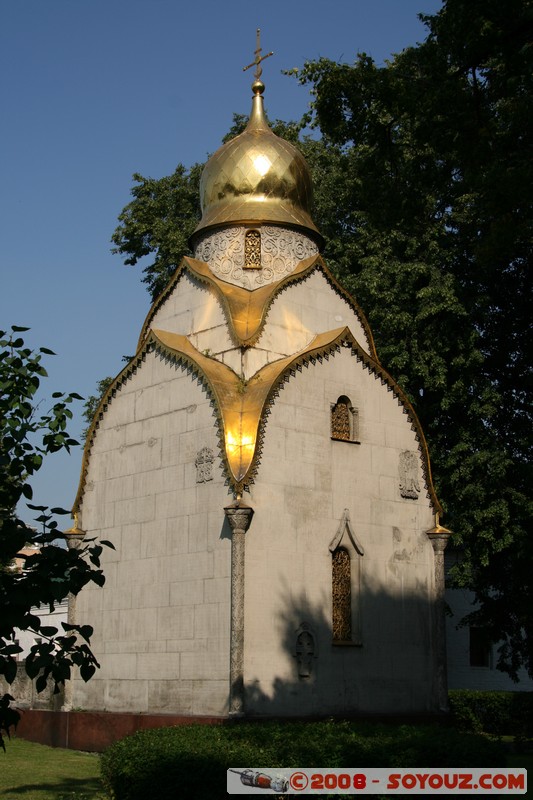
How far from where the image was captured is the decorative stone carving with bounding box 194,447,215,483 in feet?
50.5

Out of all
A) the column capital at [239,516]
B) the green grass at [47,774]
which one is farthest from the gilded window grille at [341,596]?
the green grass at [47,774]

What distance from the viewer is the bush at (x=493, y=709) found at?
73.6ft

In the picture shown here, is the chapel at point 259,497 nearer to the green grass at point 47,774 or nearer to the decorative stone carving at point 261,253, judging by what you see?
the decorative stone carving at point 261,253

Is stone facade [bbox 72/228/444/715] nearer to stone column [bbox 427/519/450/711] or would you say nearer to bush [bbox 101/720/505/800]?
stone column [bbox 427/519/450/711]

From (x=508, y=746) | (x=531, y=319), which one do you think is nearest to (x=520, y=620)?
(x=508, y=746)

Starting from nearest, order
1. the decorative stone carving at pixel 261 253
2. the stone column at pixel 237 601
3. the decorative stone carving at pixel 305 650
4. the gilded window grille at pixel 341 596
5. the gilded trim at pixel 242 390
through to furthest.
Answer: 1. the stone column at pixel 237 601
2. the decorative stone carving at pixel 305 650
3. the gilded trim at pixel 242 390
4. the gilded window grille at pixel 341 596
5. the decorative stone carving at pixel 261 253

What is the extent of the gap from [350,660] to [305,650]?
102 cm

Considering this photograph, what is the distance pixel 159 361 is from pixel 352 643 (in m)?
5.68

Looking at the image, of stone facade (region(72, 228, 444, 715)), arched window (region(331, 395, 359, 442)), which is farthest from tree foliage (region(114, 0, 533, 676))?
arched window (region(331, 395, 359, 442))

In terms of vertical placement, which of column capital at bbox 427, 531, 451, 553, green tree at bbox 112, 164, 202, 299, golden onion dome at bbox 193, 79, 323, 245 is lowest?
column capital at bbox 427, 531, 451, 553

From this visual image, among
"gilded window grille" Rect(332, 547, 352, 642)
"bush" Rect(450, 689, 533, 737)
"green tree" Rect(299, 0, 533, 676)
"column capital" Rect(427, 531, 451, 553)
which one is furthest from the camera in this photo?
"bush" Rect(450, 689, 533, 737)

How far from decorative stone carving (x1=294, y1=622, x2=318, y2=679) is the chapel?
36 mm

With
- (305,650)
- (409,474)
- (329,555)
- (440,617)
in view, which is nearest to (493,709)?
(440,617)

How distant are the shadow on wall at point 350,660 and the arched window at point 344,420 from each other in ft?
8.41
